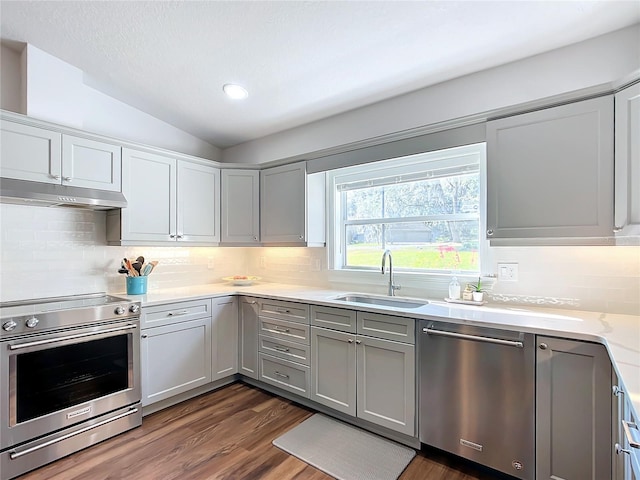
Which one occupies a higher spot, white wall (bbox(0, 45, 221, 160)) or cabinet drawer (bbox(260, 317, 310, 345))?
white wall (bbox(0, 45, 221, 160))

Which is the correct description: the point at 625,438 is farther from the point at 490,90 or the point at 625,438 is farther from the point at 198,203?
the point at 198,203

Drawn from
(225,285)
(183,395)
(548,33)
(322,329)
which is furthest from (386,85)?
(183,395)

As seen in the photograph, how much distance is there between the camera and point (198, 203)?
330cm

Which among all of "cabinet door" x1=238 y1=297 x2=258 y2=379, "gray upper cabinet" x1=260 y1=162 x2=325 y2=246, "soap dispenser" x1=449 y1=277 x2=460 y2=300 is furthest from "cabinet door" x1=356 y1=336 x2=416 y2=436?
"gray upper cabinet" x1=260 y1=162 x2=325 y2=246

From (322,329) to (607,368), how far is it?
1.67 metres

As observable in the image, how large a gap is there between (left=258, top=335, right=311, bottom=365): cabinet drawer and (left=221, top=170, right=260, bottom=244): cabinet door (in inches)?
43.3

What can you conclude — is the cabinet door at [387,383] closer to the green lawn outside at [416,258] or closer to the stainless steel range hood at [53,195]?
the green lawn outside at [416,258]

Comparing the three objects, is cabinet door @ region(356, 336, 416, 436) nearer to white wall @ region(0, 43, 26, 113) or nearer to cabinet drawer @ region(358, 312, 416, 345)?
cabinet drawer @ region(358, 312, 416, 345)

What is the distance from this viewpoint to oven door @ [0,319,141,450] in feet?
6.30

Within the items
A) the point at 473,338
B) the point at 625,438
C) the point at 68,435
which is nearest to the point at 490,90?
the point at 473,338

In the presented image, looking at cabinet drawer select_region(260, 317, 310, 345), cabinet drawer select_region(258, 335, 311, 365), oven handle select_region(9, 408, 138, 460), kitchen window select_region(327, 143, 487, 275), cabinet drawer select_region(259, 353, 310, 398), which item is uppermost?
kitchen window select_region(327, 143, 487, 275)

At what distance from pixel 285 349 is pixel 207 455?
938 mm

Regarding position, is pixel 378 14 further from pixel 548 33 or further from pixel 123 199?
pixel 123 199

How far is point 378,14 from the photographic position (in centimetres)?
193
